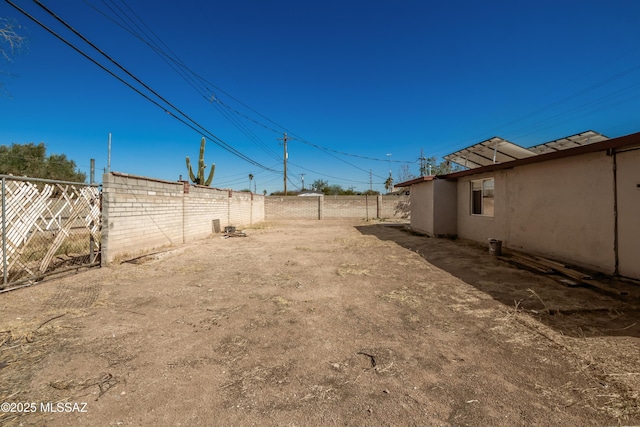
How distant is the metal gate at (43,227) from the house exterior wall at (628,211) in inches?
411

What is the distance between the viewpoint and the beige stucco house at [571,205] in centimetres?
498

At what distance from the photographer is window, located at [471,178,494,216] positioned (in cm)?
923

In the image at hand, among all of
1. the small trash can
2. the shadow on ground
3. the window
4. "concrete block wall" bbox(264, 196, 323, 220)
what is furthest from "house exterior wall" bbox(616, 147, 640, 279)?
"concrete block wall" bbox(264, 196, 323, 220)

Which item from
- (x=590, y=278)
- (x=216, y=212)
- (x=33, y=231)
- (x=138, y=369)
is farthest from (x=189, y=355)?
(x=216, y=212)

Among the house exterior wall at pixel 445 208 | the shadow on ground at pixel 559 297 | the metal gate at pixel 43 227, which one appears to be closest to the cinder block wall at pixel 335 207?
the house exterior wall at pixel 445 208

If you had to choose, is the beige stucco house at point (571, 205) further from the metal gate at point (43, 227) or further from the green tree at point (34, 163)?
the green tree at point (34, 163)

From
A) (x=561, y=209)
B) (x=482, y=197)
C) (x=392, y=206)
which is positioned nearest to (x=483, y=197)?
(x=482, y=197)

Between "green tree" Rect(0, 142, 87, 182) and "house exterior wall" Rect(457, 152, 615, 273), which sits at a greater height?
"green tree" Rect(0, 142, 87, 182)

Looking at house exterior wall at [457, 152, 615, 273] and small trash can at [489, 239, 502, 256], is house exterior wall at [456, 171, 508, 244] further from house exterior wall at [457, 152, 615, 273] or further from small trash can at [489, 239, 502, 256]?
small trash can at [489, 239, 502, 256]

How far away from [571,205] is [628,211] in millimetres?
1130

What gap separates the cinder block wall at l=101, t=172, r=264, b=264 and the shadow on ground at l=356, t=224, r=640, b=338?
7989mm

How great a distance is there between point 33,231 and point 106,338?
12.0 ft

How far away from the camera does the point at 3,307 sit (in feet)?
12.9

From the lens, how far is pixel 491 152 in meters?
12.5
